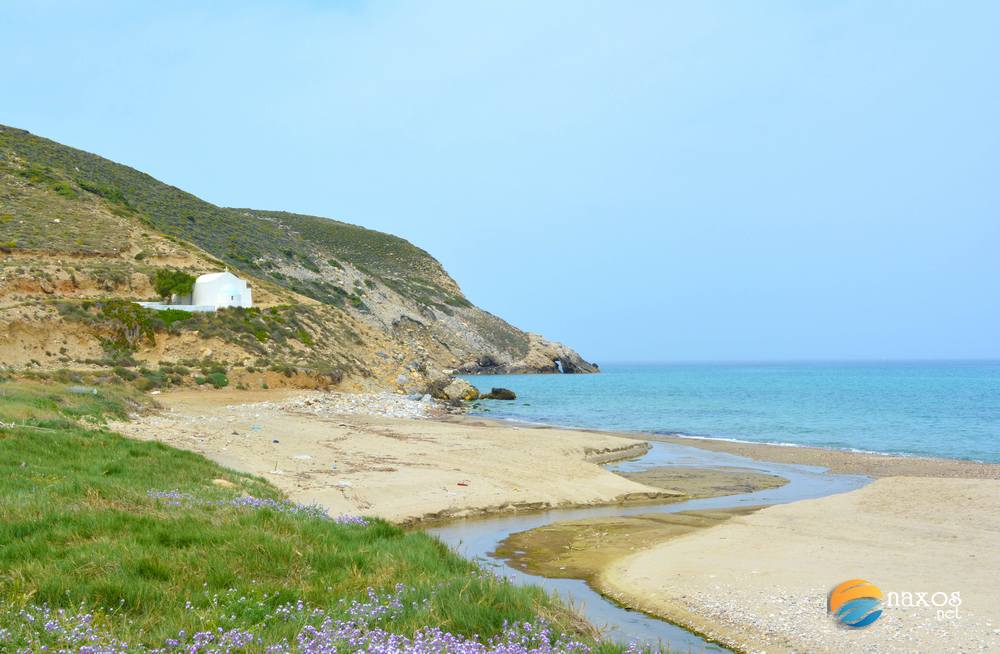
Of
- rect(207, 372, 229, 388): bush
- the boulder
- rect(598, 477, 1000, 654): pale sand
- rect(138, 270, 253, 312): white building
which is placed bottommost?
the boulder

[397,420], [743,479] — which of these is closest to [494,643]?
[743,479]

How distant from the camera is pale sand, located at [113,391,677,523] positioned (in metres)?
15.7

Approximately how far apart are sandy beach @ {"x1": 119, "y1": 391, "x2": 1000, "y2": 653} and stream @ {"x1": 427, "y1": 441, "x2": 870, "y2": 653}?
398 millimetres

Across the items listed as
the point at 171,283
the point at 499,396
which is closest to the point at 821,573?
the point at 171,283

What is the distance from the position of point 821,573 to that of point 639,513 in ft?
20.8

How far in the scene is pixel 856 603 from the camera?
8.59 meters

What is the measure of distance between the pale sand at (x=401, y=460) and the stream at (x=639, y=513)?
854mm

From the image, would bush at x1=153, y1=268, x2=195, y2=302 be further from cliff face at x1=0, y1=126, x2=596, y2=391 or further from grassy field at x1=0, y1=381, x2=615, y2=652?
grassy field at x1=0, y1=381, x2=615, y2=652

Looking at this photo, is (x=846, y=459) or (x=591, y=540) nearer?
(x=591, y=540)

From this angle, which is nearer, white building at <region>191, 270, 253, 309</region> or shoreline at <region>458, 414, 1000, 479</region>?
shoreline at <region>458, 414, 1000, 479</region>

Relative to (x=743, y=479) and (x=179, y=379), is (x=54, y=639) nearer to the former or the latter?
(x=743, y=479)

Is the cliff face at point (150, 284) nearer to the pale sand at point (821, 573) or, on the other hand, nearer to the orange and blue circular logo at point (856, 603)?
the pale sand at point (821, 573)

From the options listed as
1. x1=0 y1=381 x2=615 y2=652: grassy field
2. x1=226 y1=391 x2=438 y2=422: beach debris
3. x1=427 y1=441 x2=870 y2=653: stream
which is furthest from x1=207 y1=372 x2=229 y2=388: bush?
x1=0 y1=381 x2=615 y2=652: grassy field

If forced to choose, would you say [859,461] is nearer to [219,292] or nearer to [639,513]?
[639,513]
